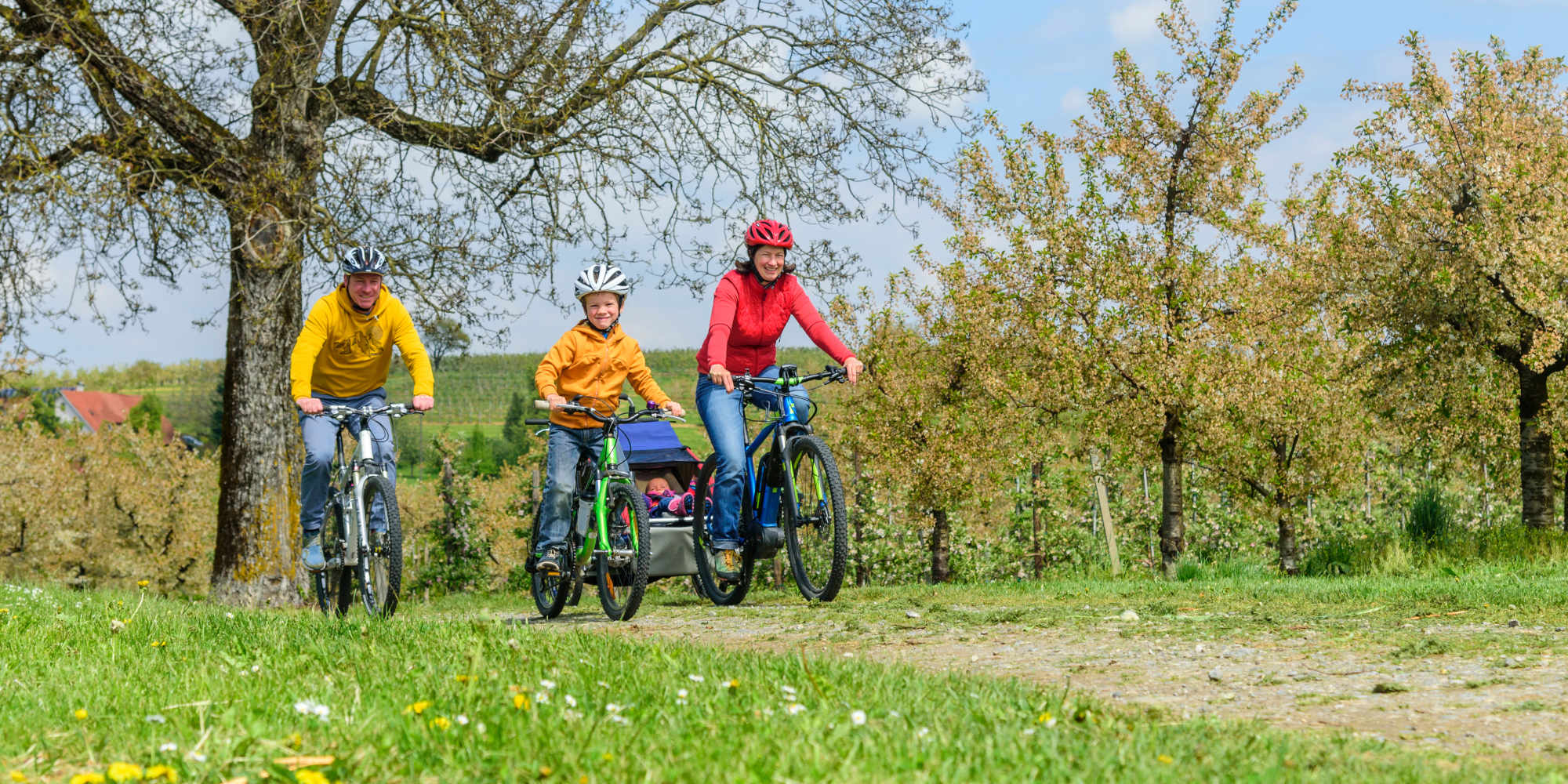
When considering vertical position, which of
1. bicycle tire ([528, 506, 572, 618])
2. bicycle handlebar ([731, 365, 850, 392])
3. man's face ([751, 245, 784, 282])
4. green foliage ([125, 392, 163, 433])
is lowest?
bicycle tire ([528, 506, 572, 618])

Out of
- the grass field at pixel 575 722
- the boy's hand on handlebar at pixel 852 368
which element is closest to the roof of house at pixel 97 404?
the boy's hand on handlebar at pixel 852 368

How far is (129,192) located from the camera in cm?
1155

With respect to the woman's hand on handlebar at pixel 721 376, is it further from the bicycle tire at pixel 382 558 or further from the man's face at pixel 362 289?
the man's face at pixel 362 289

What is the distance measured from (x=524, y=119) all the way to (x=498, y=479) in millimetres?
61980

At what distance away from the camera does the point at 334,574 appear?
7504 millimetres

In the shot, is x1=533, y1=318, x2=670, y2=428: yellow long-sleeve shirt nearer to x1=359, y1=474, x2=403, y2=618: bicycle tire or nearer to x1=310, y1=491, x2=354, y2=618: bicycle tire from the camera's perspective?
x1=359, y1=474, x2=403, y2=618: bicycle tire

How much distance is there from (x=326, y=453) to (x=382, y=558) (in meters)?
0.86

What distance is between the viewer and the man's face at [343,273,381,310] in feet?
22.6

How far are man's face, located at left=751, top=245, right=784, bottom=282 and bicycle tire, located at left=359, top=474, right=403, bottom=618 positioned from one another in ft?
8.55

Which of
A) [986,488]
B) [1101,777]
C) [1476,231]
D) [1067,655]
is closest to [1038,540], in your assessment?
[986,488]

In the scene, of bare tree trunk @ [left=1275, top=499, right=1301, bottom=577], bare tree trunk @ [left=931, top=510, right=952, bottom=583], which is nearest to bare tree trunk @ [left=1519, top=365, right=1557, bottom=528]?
bare tree trunk @ [left=1275, top=499, right=1301, bottom=577]

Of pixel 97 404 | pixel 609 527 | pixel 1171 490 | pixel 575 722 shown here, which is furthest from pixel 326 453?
pixel 97 404

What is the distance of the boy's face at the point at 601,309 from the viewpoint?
7.53 metres

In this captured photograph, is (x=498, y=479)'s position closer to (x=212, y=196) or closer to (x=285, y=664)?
(x=212, y=196)
